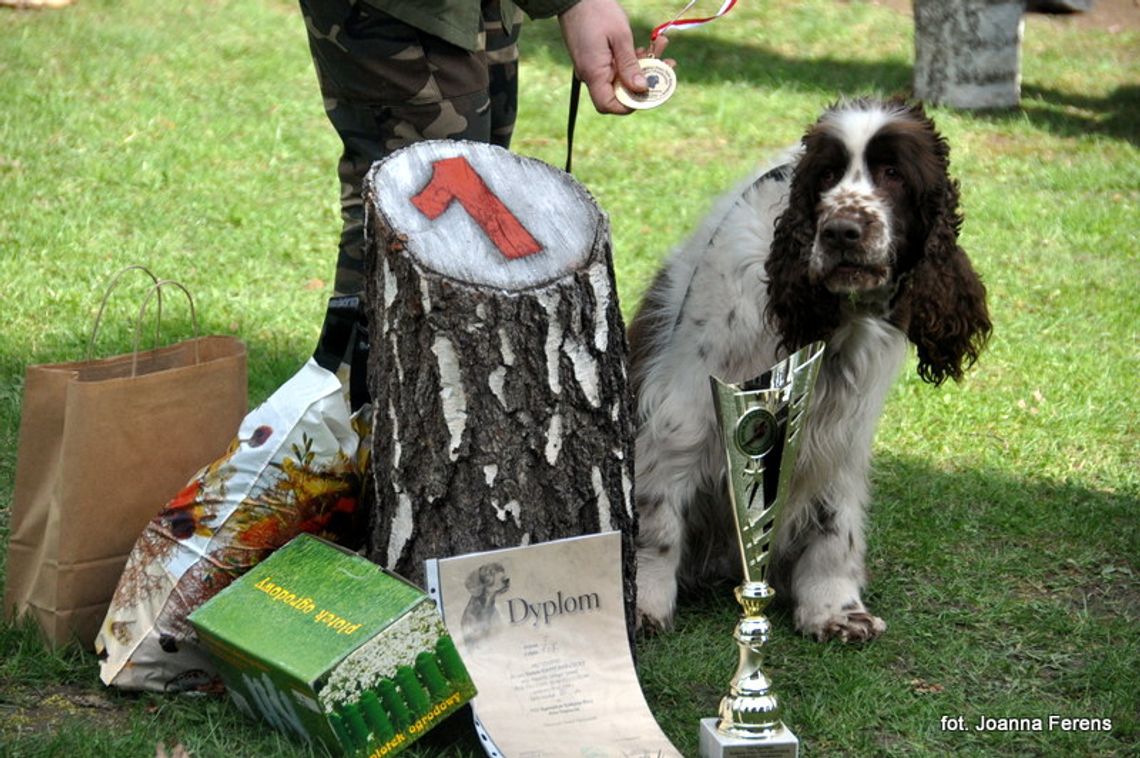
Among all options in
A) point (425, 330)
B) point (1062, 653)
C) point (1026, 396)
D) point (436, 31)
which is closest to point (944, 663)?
point (1062, 653)

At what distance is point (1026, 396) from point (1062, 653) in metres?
2.20

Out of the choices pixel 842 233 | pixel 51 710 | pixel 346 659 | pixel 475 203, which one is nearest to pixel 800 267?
pixel 842 233

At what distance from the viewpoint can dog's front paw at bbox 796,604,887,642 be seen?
381 cm

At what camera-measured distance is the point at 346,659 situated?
2814 mm

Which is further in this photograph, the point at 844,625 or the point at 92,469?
the point at 844,625

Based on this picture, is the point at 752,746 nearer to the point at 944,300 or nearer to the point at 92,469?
the point at 944,300

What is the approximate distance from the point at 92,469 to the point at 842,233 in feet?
5.90

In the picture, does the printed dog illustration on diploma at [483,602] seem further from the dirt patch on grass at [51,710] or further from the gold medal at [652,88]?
the gold medal at [652,88]

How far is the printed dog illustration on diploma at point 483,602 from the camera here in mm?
3082

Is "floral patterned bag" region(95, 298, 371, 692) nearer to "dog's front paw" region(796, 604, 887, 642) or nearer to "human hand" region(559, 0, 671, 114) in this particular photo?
"human hand" region(559, 0, 671, 114)

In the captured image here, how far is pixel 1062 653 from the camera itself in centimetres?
381

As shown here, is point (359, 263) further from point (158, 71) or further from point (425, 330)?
point (158, 71)

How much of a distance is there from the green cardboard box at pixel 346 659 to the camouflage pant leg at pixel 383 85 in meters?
1.18

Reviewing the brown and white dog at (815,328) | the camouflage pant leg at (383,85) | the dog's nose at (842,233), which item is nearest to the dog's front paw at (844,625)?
the brown and white dog at (815,328)
